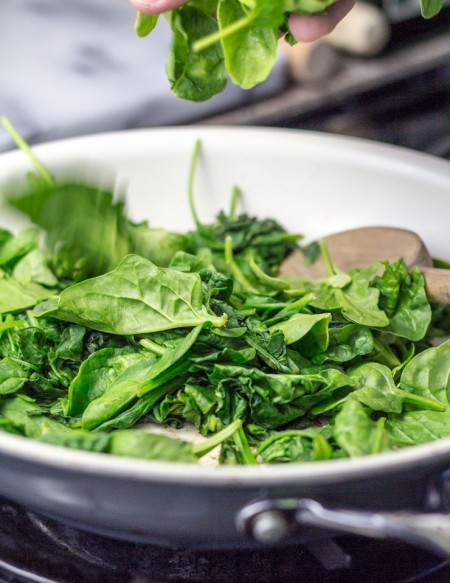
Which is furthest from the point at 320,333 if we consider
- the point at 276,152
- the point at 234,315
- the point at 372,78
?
the point at 372,78

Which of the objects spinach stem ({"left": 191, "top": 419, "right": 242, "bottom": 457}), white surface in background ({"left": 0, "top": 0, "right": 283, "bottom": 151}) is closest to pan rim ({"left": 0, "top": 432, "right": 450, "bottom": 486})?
spinach stem ({"left": 191, "top": 419, "right": 242, "bottom": 457})

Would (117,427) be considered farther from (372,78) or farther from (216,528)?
(372,78)

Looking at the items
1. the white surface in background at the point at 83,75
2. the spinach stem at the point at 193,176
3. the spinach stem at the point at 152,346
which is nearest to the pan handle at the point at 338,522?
the spinach stem at the point at 152,346

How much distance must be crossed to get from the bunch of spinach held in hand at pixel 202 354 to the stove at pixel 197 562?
3.6 inches

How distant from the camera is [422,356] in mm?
827

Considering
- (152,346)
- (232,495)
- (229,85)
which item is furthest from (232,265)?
(229,85)

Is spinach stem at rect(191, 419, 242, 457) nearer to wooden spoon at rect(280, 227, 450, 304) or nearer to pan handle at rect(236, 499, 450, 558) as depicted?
pan handle at rect(236, 499, 450, 558)

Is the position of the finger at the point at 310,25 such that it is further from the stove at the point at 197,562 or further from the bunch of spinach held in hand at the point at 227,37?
the stove at the point at 197,562

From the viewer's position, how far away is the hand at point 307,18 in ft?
2.22

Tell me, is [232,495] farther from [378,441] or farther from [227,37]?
[227,37]

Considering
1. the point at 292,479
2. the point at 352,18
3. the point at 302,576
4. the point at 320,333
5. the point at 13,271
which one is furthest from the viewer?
the point at 352,18

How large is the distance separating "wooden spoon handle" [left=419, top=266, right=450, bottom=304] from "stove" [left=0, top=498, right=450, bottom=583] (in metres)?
0.33

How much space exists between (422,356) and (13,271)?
53 cm

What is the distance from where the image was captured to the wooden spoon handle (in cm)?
92
